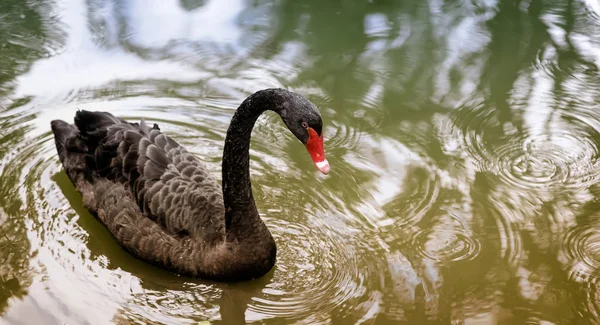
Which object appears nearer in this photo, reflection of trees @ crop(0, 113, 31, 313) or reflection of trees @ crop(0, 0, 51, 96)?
reflection of trees @ crop(0, 113, 31, 313)

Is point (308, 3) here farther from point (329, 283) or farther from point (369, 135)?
point (329, 283)

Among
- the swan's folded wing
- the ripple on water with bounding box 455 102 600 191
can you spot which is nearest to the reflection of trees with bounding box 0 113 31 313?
the swan's folded wing

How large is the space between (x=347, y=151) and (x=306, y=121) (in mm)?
1454

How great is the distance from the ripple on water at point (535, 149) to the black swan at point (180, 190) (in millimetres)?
1683

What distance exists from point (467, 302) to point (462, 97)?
2.06 meters

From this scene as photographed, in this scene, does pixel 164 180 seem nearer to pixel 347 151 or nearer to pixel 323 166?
pixel 323 166

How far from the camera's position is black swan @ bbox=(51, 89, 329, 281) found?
3141 millimetres

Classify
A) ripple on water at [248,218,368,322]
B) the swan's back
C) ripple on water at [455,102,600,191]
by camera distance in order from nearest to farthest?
ripple on water at [248,218,368,322] → the swan's back → ripple on water at [455,102,600,191]

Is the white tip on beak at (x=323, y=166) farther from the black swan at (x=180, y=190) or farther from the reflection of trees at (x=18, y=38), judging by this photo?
the reflection of trees at (x=18, y=38)

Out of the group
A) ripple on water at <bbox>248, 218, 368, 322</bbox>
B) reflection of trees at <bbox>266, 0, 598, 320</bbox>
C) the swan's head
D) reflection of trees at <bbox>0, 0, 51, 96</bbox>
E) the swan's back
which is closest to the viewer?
the swan's head

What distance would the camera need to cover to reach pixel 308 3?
6.41 metres

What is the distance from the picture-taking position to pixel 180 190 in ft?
11.6

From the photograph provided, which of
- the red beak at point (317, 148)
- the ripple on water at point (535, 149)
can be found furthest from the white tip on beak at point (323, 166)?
the ripple on water at point (535, 149)

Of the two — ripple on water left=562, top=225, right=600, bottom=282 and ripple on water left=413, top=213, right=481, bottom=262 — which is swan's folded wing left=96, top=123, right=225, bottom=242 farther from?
ripple on water left=562, top=225, right=600, bottom=282
